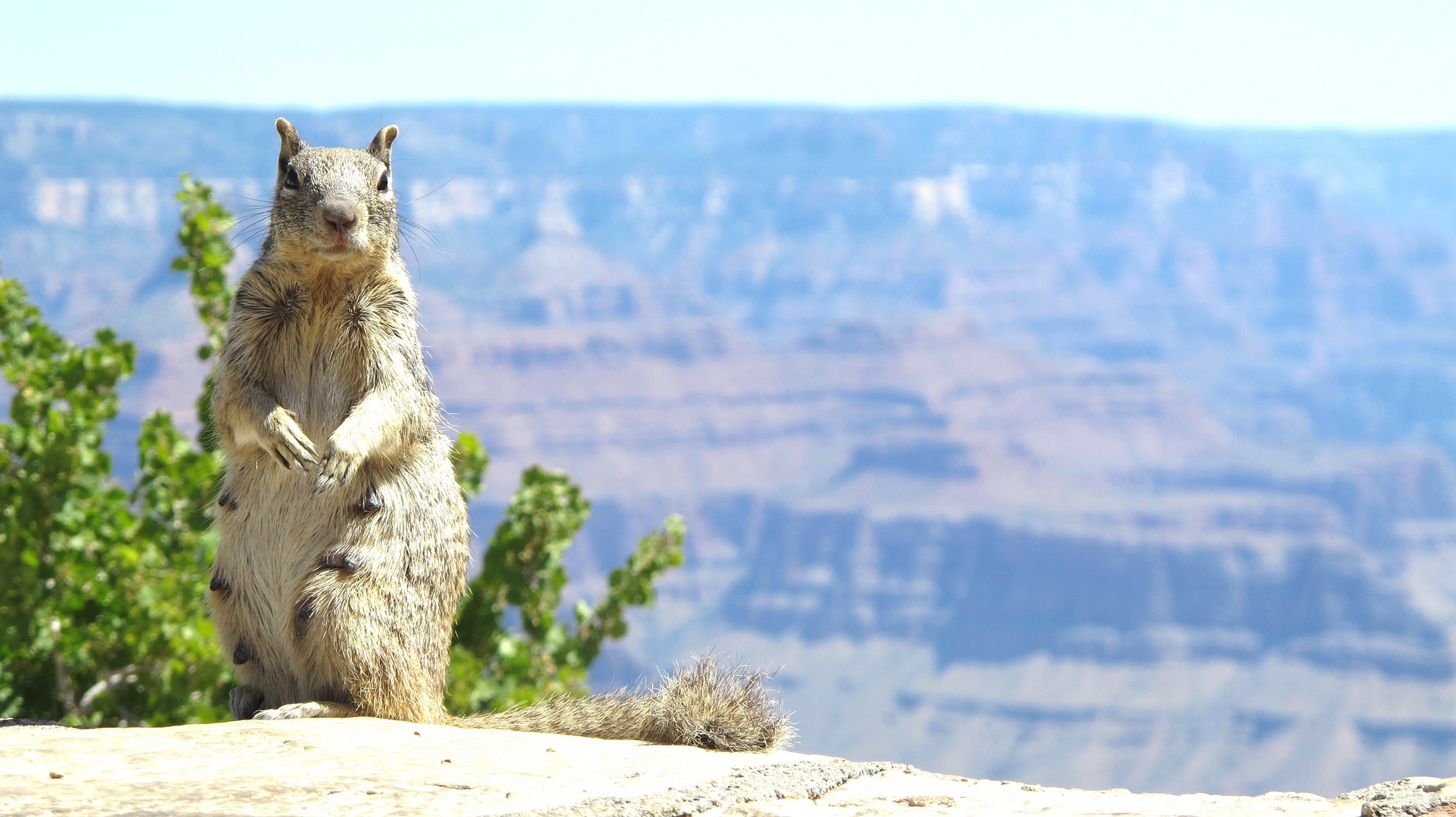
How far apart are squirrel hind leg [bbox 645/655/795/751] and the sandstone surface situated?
A: 39 centimetres

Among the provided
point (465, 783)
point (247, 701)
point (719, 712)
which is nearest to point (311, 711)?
point (247, 701)

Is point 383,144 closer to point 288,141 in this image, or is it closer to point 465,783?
point 288,141

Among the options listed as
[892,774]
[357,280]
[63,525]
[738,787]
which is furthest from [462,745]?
[63,525]

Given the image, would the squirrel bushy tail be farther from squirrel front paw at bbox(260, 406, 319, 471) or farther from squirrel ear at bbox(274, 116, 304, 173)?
squirrel ear at bbox(274, 116, 304, 173)

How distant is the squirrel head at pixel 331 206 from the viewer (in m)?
8.46

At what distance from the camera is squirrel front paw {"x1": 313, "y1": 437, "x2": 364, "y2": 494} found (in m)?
8.38

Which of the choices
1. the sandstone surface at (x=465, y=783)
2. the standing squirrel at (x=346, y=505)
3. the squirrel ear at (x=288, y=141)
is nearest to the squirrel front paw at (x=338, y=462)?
the standing squirrel at (x=346, y=505)

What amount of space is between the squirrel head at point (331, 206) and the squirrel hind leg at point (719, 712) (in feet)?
10.9

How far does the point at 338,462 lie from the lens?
8.38 metres

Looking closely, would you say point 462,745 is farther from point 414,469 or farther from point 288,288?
point 288,288

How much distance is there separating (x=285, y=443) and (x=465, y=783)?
287 centimetres

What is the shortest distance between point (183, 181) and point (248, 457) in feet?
18.9

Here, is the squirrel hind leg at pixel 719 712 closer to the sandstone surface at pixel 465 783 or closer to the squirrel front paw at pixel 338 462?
the sandstone surface at pixel 465 783

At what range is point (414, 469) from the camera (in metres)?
8.95
